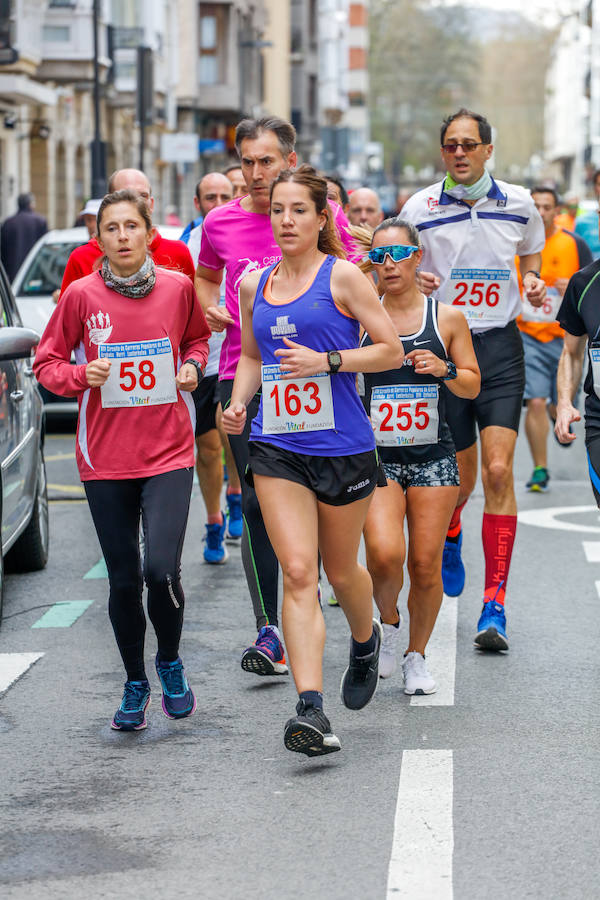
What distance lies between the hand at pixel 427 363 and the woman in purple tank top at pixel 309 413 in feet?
1.90

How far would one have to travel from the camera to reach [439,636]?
24.6 feet

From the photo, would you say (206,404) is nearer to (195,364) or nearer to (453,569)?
(453,569)

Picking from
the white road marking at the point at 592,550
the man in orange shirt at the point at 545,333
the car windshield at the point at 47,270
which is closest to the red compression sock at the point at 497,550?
the white road marking at the point at 592,550

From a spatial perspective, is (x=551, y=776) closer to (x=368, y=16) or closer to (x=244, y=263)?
(x=244, y=263)

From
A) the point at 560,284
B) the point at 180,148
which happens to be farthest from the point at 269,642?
the point at 180,148

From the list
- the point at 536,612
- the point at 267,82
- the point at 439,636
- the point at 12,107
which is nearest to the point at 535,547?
the point at 536,612

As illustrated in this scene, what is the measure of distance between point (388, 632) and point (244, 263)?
1.60m

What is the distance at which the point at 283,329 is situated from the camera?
560 cm

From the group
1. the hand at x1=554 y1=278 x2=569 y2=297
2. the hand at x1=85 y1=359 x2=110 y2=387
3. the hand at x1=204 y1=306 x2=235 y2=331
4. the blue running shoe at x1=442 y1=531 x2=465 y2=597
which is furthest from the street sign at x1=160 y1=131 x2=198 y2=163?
the hand at x1=85 y1=359 x2=110 y2=387

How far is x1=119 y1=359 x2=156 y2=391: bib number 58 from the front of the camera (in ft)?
19.4

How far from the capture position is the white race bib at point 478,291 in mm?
7355

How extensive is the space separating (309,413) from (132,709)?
1260 mm

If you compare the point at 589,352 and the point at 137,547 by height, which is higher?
the point at 589,352

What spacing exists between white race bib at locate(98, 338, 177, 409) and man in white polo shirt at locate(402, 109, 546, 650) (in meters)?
1.74
